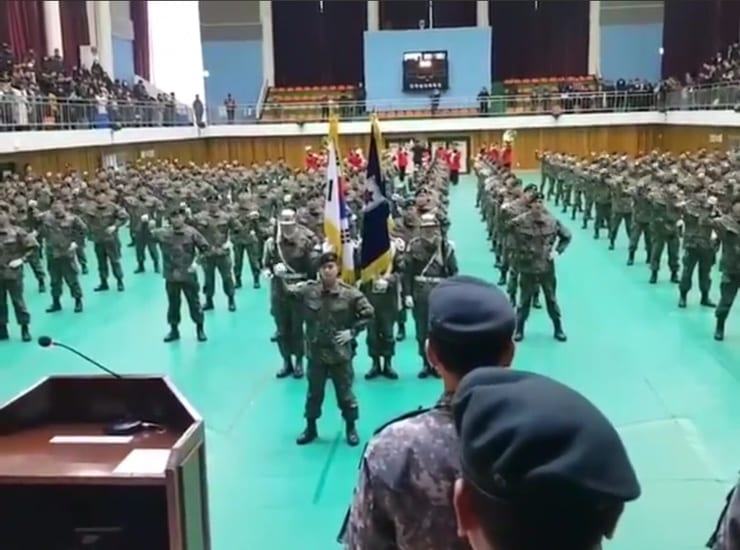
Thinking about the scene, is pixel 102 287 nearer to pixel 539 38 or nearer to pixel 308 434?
pixel 308 434

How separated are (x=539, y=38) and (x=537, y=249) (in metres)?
29.2

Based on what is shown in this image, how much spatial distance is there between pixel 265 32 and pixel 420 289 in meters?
30.4

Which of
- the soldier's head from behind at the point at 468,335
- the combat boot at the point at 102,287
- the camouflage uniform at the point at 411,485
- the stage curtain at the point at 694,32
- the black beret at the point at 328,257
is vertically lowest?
the combat boot at the point at 102,287

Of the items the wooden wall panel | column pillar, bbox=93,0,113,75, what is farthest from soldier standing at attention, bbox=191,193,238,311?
column pillar, bbox=93,0,113,75

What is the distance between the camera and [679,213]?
37.1 feet

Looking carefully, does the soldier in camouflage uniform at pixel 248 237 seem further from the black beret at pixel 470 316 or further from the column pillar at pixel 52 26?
the column pillar at pixel 52 26

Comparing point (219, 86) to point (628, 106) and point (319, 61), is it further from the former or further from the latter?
point (628, 106)

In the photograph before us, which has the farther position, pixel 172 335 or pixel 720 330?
pixel 172 335

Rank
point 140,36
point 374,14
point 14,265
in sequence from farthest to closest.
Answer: point 140,36, point 374,14, point 14,265

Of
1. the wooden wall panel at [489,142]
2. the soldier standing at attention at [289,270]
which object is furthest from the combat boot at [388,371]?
the wooden wall panel at [489,142]

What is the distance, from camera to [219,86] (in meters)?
36.9

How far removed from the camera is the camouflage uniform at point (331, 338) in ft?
21.1

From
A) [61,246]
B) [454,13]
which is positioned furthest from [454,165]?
[61,246]

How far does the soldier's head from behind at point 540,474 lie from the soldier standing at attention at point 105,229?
38.5 feet
